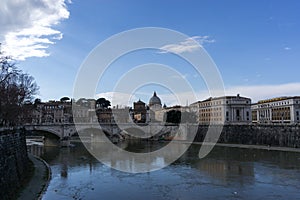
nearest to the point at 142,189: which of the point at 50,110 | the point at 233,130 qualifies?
A: the point at 233,130

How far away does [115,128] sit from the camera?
5941 cm

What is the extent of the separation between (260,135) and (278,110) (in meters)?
29.8

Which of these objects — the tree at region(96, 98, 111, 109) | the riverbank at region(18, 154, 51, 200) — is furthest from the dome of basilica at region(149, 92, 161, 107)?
the riverbank at region(18, 154, 51, 200)

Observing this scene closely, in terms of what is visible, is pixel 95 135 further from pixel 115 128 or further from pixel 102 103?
pixel 102 103

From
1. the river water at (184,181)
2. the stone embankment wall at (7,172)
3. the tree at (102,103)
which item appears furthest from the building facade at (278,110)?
the stone embankment wall at (7,172)

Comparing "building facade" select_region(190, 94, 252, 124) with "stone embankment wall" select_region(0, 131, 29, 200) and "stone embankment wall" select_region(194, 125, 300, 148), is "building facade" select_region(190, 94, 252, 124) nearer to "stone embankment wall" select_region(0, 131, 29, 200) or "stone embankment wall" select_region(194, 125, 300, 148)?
"stone embankment wall" select_region(194, 125, 300, 148)

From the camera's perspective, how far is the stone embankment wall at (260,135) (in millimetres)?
42469

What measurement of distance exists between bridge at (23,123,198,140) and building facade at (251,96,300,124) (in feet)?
64.8

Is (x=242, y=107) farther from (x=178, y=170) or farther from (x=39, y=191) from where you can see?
(x=39, y=191)

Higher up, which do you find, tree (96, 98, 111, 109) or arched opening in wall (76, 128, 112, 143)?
tree (96, 98, 111, 109)

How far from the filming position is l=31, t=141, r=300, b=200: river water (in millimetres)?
17562

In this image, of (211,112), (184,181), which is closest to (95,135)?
(211,112)

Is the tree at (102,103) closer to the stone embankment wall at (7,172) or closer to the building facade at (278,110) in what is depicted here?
the building facade at (278,110)

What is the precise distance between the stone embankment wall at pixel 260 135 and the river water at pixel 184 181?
13281 mm
